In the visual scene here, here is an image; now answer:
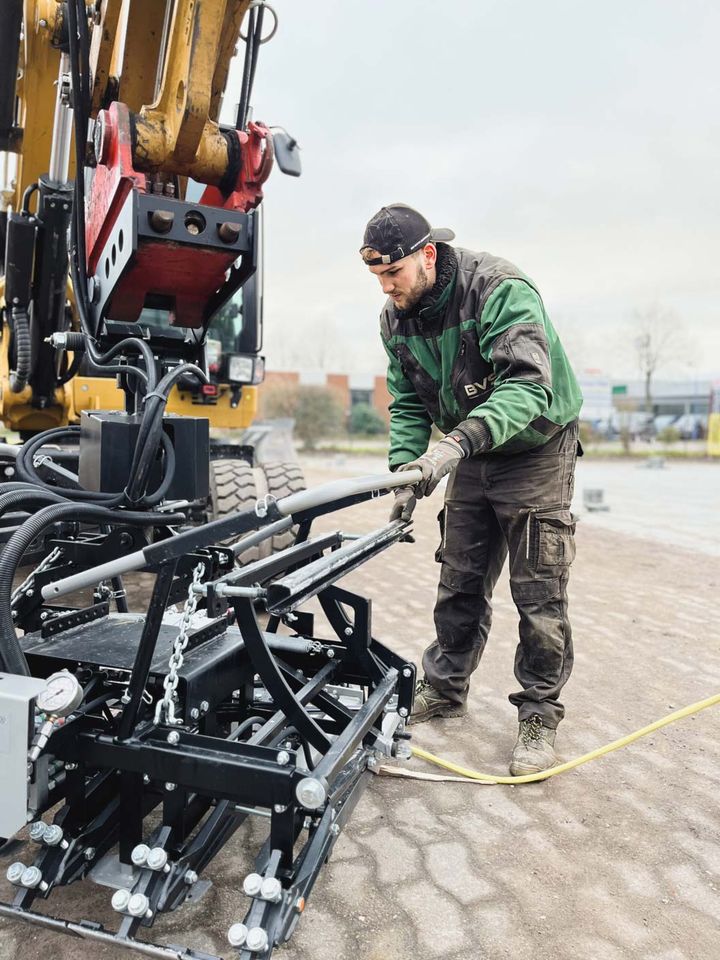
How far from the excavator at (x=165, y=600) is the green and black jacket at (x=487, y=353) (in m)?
0.61

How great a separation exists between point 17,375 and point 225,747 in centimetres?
338

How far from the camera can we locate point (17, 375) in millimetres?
4578

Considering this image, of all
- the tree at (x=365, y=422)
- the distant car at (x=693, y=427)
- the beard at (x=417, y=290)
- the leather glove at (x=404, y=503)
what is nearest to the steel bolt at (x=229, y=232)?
the beard at (x=417, y=290)

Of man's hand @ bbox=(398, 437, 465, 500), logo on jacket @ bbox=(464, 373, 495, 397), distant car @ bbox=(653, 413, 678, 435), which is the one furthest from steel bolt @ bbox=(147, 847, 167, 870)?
distant car @ bbox=(653, 413, 678, 435)

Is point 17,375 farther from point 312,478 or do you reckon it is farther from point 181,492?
point 312,478

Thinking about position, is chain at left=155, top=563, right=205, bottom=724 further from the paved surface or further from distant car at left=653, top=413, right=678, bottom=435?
distant car at left=653, top=413, right=678, bottom=435

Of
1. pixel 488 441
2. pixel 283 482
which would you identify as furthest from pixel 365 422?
pixel 488 441

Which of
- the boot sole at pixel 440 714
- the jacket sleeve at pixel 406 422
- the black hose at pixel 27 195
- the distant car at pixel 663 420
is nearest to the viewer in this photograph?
the boot sole at pixel 440 714

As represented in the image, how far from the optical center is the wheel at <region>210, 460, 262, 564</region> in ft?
15.7

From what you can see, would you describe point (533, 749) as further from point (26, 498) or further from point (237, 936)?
point (26, 498)

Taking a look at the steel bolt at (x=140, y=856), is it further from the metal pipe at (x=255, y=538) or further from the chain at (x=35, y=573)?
the chain at (x=35, y=573)

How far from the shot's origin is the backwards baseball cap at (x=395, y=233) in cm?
279

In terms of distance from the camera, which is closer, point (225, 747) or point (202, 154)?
point (225, 747)

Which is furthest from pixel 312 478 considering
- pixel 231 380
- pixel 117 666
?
pixel 117 666
